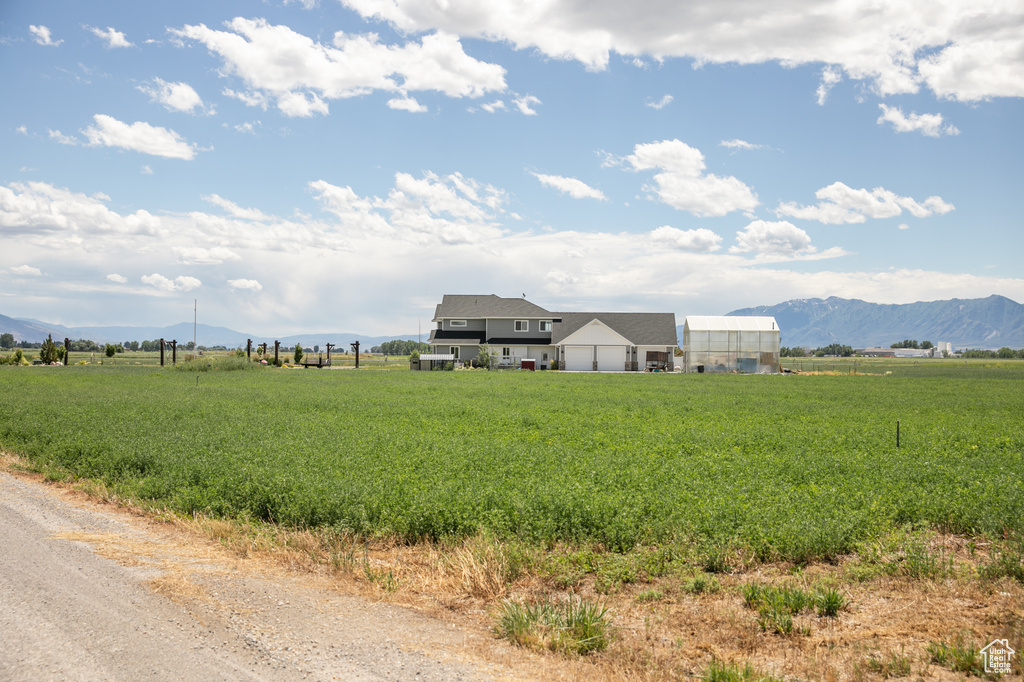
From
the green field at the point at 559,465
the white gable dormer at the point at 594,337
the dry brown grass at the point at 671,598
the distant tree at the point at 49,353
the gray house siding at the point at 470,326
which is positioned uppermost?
the gray house siding at the point at 470,326

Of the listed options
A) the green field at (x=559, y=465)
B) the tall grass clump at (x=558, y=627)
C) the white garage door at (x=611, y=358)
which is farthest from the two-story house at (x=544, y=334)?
the tall grass clump at (x=558, y=627)

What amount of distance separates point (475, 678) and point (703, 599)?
→ 2.83 meters

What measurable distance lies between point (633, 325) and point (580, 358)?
8895 mm

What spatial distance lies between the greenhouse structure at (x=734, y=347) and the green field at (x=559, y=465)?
120ft

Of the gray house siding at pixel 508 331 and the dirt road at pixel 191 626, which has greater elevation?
the gray house siding at pixel 508 331

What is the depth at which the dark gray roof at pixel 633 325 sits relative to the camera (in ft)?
218

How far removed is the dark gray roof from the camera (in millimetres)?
66312

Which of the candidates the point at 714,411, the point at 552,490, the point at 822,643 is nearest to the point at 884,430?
the point at 714,411

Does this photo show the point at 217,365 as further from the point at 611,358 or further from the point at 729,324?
the point at 729,324

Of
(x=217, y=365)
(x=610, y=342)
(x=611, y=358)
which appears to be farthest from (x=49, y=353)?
(x=611, y=358)

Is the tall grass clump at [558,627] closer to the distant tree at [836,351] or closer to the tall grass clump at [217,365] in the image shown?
the tall grass clump at [217,365]

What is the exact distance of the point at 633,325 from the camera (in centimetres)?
6931

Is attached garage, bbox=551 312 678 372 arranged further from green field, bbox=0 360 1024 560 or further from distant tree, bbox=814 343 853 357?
distant tree, bbox=814 343 853 357

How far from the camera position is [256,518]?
932 centimetres
